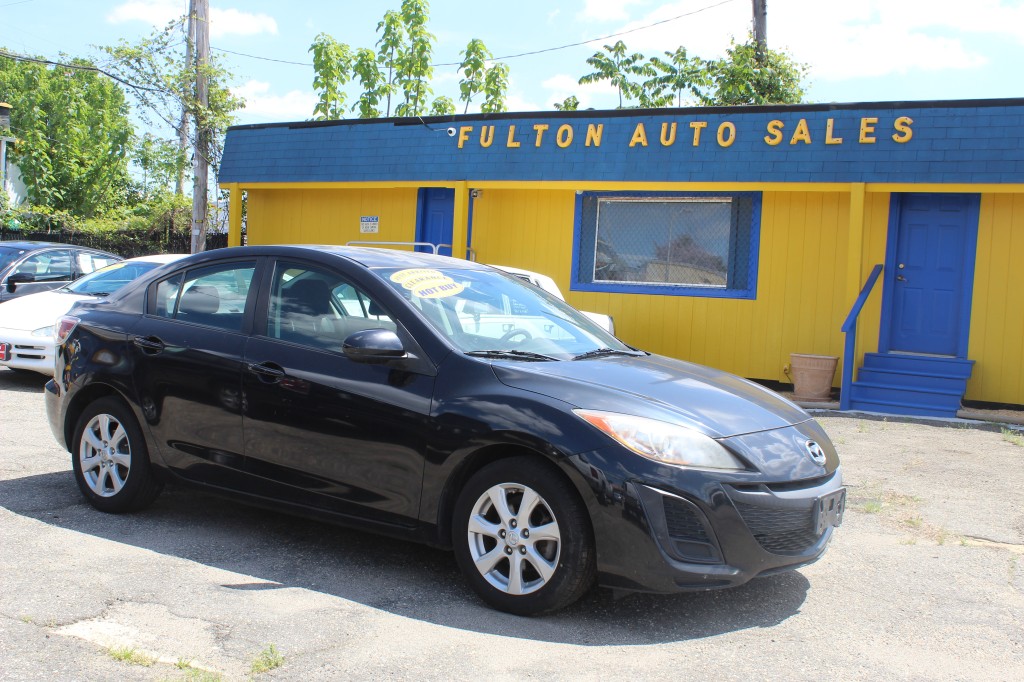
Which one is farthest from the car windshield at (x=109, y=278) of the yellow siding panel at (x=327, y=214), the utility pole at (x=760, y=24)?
the utility pole at (x=760, y=24)

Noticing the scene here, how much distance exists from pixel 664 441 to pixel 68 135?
175ft

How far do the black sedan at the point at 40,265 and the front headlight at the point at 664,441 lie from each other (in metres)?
9.70

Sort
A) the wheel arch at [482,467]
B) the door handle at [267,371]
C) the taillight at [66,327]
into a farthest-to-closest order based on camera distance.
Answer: the taillight at [66,327]
the door handle at [267,371]
the wheel arch at [482,467]

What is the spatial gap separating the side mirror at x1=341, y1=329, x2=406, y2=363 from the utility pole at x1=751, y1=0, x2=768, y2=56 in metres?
18.4

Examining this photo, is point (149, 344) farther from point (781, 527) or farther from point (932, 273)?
point (932, 273)

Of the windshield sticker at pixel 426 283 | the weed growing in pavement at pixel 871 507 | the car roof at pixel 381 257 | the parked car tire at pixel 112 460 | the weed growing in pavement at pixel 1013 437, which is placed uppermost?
the car roof at pixel 381 257

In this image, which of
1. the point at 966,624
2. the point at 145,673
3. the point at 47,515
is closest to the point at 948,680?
the point at 966,624

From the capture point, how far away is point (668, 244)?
12984 mm

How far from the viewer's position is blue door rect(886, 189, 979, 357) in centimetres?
1139

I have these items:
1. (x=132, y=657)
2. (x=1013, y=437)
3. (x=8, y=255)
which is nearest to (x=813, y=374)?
(x=1013, y=437)

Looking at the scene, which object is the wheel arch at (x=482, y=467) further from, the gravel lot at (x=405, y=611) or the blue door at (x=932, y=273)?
the blue door at (x=932, y=273)

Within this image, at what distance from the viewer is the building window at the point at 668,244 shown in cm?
1255

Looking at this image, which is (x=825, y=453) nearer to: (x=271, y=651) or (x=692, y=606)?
(x=692, y=606)

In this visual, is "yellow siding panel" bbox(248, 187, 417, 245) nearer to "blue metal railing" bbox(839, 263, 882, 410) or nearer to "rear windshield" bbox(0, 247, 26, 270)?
"rear windshield" bbox(0, 247, 26, 270)
